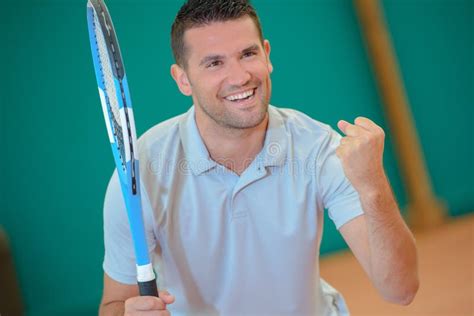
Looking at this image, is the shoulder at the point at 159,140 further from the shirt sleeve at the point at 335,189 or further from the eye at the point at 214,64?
the shirt sleeve at the point at 335,189

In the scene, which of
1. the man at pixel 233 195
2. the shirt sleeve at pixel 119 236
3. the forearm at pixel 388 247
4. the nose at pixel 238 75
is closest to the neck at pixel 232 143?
the man at pixel 233 195

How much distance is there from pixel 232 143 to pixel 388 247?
0.47 metres

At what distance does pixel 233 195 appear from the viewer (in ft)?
5.92

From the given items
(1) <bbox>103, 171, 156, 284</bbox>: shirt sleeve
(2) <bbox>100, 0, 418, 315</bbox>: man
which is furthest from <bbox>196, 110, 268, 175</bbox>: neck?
(1) <bbox>103, 171, 156, 284</bbox>: shirt sleeve

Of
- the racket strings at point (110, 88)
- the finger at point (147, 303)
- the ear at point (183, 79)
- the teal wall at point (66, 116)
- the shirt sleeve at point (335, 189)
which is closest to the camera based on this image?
the finger at point (147, 303)

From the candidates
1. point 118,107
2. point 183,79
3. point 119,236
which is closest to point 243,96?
point 183,79

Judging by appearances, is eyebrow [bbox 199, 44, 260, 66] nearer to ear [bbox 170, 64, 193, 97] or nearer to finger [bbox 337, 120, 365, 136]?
ear [bbox 170, 64, 193, 97]

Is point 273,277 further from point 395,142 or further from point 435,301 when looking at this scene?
point 395,142

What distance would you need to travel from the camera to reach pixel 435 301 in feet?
10.4

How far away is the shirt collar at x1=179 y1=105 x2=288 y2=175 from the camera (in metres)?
1.82

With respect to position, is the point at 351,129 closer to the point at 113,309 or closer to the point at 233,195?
the point at 233,195

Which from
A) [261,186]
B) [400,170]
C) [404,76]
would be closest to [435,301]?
[400,170]

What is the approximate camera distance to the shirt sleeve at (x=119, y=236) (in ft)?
5.84

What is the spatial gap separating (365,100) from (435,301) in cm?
125
